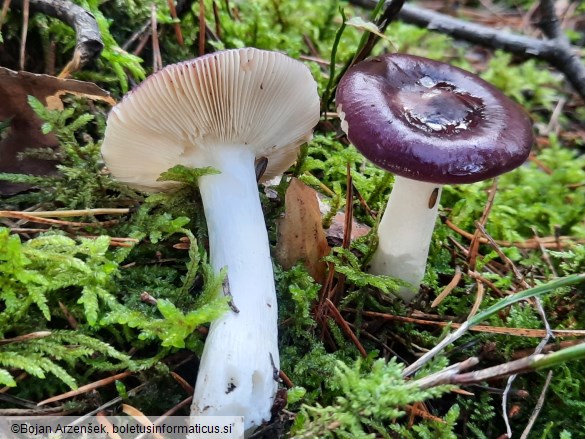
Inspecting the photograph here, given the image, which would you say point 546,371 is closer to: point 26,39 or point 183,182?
point 183,182

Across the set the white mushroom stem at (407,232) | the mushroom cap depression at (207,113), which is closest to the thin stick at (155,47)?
the mushroom cap depression at (207,113)

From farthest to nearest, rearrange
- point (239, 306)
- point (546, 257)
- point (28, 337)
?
point (546, 257) < point (239, 306) < point (28, 337)

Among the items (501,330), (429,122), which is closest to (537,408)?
(501,330)

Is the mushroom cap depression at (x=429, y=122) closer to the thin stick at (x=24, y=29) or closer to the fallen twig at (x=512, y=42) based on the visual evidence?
the thin stick at (x=24, y=29)

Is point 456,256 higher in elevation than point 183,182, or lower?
lower

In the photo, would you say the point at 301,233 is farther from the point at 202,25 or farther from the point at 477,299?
the point at 202,25

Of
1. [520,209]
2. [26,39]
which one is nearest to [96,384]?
[26,39]
